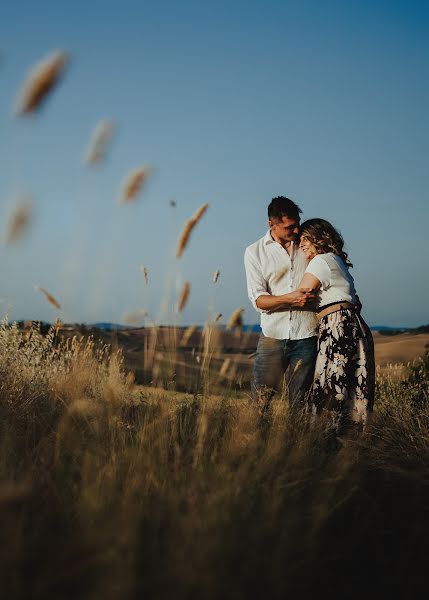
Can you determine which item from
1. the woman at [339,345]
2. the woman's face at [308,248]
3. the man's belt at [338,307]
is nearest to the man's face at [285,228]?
the woman's face at [308,248]

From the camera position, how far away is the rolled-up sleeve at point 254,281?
4.49m

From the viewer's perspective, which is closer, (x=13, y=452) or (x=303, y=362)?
(x=13, y=452)

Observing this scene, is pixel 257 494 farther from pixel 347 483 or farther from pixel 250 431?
pixel 250 431

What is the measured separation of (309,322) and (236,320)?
0.92 meters

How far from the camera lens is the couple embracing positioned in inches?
160

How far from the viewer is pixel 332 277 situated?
4008mm

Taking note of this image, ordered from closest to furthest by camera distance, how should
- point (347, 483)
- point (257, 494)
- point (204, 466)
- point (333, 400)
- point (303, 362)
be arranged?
point (257, 494), point (204, 466), point (347, 483), point (333, 400), point (303, 362)

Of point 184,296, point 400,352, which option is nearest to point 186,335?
point 184,296

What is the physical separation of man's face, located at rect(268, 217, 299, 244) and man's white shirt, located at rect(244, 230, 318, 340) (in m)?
0.07

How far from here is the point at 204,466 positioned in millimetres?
2770

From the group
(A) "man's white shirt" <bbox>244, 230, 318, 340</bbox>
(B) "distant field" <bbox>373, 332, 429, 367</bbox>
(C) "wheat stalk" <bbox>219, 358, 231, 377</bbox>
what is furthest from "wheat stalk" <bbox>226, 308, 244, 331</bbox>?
(B) "distant field" <bbox>373, 332, 429, 367</bbox>

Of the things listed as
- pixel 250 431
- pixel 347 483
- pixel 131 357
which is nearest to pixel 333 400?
pixel 250 431

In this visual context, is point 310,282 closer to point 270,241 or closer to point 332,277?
point 332,277

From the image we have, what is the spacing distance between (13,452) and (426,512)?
88.2 inches
